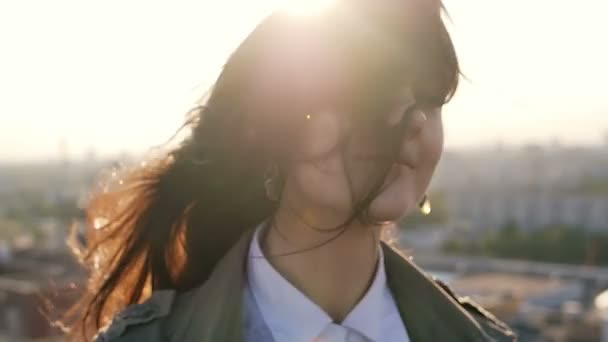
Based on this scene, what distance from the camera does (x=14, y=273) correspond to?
7.31m

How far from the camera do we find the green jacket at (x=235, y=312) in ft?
2.42

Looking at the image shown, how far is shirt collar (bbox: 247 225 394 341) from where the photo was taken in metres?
0.74

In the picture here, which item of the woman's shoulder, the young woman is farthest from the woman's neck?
the woman's shoulder

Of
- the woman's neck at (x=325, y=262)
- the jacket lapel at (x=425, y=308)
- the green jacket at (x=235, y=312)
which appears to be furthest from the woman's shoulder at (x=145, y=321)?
the jacket lapel at (x=425, y=308)

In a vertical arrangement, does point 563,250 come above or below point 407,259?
below

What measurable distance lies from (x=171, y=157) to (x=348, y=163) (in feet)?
0.76

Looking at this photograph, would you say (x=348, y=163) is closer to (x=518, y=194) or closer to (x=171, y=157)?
(x=171, y=157)

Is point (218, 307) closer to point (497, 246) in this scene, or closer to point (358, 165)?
point (358, 165)

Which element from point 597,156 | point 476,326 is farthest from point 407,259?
point 597,156

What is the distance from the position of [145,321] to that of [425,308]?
27 centimetres

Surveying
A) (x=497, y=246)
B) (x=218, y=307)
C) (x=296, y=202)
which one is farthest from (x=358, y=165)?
(x=497, y=246)

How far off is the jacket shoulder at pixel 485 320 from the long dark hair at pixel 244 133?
8.4 inches

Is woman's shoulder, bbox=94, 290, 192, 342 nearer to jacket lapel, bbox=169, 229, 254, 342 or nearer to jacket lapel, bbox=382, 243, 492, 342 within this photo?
jacket lapel, bbox=169, 229, 254, 342

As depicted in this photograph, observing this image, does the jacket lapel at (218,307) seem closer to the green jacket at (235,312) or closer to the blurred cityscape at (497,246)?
the green jacket at (235,312)
